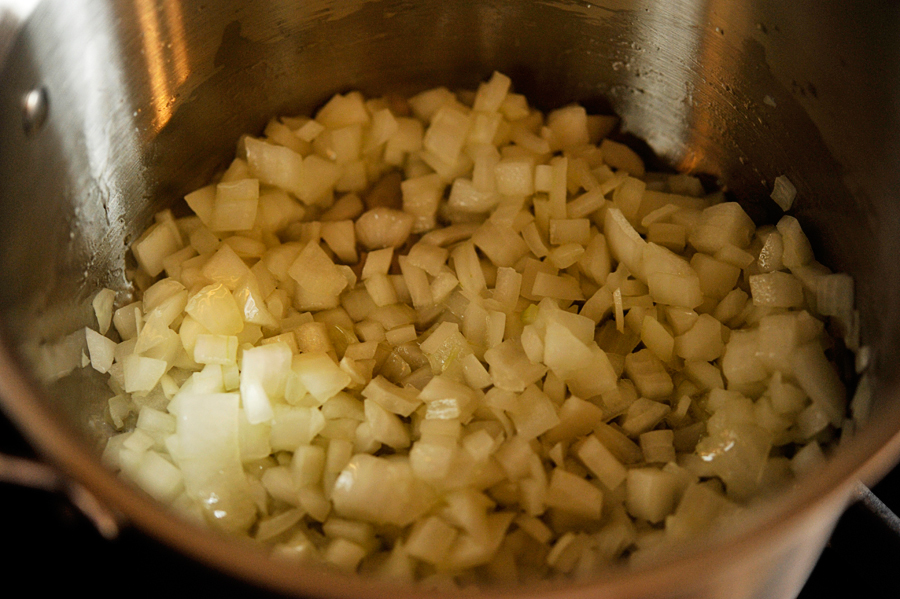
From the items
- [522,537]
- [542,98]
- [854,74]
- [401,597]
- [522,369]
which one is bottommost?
[522,537]

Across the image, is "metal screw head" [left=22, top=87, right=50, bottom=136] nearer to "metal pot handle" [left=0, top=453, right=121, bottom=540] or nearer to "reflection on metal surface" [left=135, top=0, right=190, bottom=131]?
"reflection on metal surface" [left=135, top=0, right=190, bottom=131]

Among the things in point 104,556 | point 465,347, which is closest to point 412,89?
point 465,347

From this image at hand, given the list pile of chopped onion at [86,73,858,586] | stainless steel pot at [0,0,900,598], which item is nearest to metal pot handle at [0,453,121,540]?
stainless steel pot at [0,0,900,598]

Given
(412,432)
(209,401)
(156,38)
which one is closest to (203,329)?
(209,401)

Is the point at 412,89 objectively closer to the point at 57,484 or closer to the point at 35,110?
the point at 35,110

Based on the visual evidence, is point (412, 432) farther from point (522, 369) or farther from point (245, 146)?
point (245, 146)

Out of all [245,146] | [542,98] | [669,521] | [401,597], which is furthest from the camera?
[542,98]
